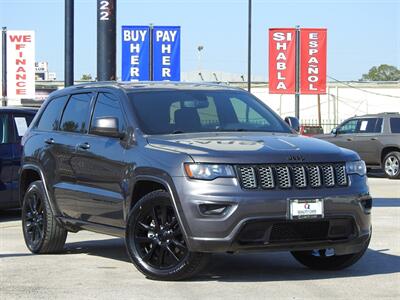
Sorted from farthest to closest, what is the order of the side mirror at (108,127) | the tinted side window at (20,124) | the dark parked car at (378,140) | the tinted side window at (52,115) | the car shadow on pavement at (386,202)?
the dark parked car at (378,140) → the car shadow on pavement at (386,202) → the tinted side window at (20,124) → the tinted side window at (52,115) → the side mirror at (108,127)

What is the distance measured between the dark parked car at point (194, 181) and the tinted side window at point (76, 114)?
18 mm

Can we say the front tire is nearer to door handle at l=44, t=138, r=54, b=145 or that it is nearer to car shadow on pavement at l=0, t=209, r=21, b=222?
door handle at l=44, t=138, r=54, b=145

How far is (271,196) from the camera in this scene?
21.7ft

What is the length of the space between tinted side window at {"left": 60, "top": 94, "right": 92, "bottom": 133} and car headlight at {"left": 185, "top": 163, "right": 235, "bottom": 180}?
2042 mm

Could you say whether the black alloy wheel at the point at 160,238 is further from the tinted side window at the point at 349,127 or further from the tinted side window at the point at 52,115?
the tinted side window at the point at 349,127

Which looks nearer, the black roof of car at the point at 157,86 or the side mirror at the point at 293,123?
the black roof of car at the point at 157,86

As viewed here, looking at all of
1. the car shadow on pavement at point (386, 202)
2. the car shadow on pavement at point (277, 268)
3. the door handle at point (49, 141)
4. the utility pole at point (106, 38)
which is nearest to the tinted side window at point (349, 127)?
the car shadow on pavement at point (386, 202)

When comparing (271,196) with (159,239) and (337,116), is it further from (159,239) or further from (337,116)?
(337,116)

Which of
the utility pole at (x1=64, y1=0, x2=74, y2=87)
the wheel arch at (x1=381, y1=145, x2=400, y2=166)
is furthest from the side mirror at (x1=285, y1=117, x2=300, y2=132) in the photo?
the wheel arch at (x1=381, y1=145, x2=400, y2=166)

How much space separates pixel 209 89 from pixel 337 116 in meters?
45.8

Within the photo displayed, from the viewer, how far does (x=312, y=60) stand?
27.7m

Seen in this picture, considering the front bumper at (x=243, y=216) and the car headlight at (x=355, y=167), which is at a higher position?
the car headlight at (x=355, y=167)

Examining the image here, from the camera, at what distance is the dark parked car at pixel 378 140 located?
21.8 meters

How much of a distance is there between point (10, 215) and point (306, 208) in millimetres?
7630
